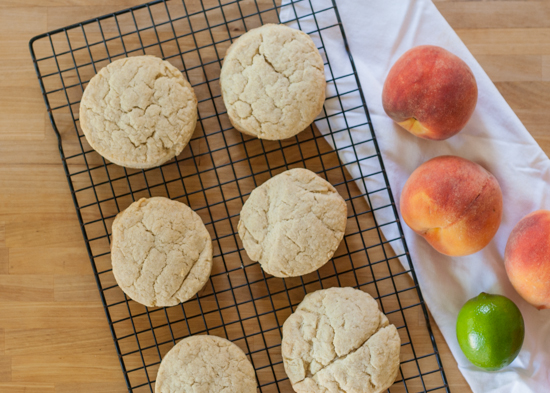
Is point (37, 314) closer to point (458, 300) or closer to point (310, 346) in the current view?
point (310, 346)

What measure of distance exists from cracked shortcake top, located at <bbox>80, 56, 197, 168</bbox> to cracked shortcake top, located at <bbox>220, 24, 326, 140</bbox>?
0.24m

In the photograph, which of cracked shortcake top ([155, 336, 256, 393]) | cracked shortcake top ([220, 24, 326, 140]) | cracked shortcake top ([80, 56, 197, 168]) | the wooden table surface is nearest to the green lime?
the wooden table surface

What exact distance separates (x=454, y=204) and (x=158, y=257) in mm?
1266

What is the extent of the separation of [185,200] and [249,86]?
24.2 inches

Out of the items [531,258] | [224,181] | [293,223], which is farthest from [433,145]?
[224,181]

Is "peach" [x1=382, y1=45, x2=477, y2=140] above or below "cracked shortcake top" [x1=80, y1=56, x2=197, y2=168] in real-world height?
below

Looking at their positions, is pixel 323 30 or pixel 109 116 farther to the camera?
pixel 323 30

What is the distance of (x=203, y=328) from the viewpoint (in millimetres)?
2301

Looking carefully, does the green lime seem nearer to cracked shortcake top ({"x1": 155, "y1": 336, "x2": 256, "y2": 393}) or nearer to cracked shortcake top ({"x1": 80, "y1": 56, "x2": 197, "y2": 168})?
cracked shortcake top ({"x1": 155, "y1": 336, "x2": 256, "y2": 393})

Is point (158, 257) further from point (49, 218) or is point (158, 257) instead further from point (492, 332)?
point (492, 332)

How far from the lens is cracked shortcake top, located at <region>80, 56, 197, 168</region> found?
82.7 inches

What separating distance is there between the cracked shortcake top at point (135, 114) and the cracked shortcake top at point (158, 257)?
258 millimetres

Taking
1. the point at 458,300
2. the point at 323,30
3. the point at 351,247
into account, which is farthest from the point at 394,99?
the point at 458,300

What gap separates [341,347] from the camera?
6.84ft
